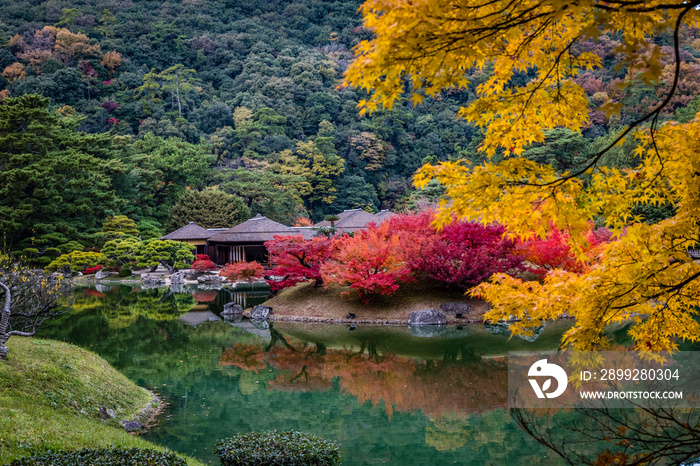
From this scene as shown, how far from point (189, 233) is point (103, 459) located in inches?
1094

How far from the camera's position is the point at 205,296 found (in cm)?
2056

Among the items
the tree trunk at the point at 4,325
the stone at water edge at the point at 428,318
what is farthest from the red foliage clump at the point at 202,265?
the tree trunk at the point at 4,325

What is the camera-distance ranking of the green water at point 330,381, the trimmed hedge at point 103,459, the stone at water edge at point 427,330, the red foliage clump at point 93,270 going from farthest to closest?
the red foliage clump at point 93,270 < the stone at water edge at point 427,330 < the green water at point 330,381 < the trimmed hedge at point 103,459

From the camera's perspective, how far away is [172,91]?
157 ft

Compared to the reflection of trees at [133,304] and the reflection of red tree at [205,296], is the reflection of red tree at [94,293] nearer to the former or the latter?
the reflection of trees at [133,304]

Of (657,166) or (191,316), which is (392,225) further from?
(657,166)

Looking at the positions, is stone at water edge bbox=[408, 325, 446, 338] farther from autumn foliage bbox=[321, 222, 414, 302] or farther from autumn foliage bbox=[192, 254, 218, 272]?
autumn foliage bbox=[192, 254, 218, 272]

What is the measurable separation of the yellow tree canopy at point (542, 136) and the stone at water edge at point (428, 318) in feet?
34.6

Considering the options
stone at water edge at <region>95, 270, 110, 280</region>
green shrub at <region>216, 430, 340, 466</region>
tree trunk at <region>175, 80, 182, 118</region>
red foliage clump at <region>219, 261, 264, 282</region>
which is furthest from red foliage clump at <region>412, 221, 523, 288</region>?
tree trunk at <region>175, 80, 182, 118</region>

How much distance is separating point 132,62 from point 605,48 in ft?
157

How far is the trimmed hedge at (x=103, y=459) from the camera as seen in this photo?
11.4 ft

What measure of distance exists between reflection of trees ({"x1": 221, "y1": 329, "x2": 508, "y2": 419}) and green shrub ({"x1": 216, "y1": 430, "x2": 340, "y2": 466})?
2930 mm

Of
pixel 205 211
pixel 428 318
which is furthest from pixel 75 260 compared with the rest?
pixel 428 318

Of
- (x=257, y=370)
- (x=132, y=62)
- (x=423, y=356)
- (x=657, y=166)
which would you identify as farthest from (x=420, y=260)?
(x=132, y=62)
